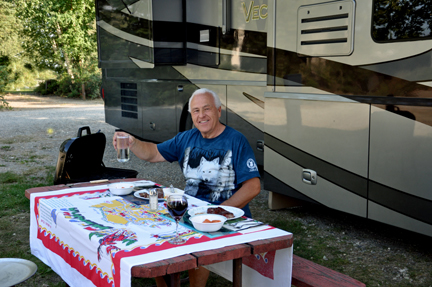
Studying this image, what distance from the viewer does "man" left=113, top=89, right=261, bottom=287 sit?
2.95 m

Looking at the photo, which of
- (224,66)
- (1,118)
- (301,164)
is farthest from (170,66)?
(1,118)

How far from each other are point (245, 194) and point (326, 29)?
1.88 metres

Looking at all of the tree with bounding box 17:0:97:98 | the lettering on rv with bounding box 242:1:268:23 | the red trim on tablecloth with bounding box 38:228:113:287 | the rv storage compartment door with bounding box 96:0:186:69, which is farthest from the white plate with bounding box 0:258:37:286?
the tree with bounding box 17:0:97:98

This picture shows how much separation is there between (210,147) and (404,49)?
5.49 ft

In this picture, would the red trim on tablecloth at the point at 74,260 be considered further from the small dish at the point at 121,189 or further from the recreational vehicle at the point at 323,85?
the recreational vehicle at the point at 323,85

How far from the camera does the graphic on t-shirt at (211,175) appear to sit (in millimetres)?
2998

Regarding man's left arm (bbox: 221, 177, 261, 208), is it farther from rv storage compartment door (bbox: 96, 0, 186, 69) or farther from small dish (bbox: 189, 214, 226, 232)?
rv storage compartment door (bbox: 96, 0, 186, 69)

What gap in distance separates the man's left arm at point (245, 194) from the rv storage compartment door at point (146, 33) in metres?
3.61

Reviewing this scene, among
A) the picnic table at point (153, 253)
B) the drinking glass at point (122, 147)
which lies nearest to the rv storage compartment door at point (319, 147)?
the picnic table at point (153, 253)

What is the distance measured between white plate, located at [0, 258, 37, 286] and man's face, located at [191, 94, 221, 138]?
136cm

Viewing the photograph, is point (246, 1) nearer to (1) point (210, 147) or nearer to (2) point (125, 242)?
(1) point (210, 147)

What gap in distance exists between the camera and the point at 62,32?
21766mm

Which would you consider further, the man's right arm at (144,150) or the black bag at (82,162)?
the black bag at (82,162)

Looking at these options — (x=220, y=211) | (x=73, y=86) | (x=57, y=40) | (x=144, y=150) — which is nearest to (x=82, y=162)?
(x=144, y=150)
